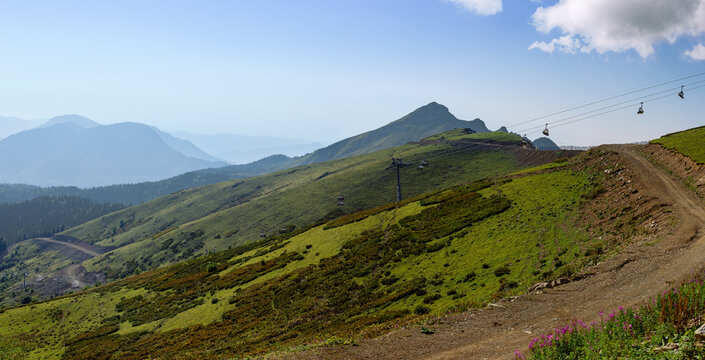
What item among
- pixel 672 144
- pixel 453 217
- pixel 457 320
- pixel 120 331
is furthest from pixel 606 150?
pixel 120 331

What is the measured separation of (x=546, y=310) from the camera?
2366 centimetres

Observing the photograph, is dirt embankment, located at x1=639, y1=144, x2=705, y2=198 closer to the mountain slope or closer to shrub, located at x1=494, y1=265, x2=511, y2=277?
the mountain slope

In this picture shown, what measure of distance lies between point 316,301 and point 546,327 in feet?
95.1

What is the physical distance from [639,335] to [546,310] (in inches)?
361

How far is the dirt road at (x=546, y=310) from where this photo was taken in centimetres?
2108

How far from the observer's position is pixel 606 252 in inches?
1207

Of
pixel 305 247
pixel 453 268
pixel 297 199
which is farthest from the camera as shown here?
pixel 297 199

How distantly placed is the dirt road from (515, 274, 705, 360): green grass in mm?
3821

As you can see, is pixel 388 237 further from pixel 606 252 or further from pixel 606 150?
pixel 606 150

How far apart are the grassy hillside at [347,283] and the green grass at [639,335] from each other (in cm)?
1376

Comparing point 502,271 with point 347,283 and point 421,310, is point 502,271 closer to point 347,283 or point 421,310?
point 421,310

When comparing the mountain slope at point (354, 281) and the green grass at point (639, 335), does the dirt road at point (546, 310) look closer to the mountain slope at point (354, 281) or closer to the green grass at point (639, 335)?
the mountain slope at point (354, 281)

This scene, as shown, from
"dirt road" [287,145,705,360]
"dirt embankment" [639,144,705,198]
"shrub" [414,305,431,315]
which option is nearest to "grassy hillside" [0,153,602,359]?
"shrub" [414,305,431,315]

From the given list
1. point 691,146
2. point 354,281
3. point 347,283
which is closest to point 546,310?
point 354,281
